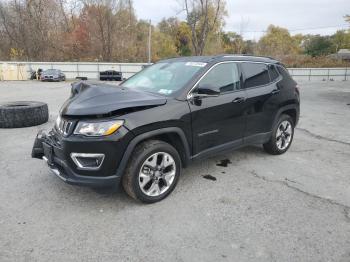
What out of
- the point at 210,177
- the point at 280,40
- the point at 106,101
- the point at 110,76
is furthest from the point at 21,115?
the point at 280,40

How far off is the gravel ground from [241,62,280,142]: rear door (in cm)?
63

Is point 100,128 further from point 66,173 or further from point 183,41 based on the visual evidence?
point 183,41

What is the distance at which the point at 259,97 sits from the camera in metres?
4.65

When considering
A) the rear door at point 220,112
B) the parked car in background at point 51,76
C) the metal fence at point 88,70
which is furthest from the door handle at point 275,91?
the parked car in background at point 51,76

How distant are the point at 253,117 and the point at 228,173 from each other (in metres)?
0.95

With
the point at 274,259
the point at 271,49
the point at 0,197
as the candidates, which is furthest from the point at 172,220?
the point at 271,49

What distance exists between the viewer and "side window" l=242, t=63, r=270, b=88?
4.57 m

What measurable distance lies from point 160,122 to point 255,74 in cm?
214

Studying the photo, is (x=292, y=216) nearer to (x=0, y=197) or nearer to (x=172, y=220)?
(x=172, y=220)

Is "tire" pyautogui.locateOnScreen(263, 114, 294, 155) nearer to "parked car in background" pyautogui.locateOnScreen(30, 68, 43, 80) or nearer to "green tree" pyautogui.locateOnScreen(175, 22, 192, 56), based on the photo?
"parked car in background" pyautogui.locateOnScreen(30, 68, 43, 80)

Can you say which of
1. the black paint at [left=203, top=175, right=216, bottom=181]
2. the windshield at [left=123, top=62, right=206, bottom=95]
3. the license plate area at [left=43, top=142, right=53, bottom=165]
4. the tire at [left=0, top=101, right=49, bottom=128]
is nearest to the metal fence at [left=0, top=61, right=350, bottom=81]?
the tire at [left=0, top=101, right=49, bottom=128]

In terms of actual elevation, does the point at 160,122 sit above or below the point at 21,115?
above

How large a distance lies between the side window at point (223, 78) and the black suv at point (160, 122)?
0.04 ft

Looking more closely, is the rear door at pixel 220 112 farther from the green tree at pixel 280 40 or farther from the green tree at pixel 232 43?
the green tree at pixel 280 40
